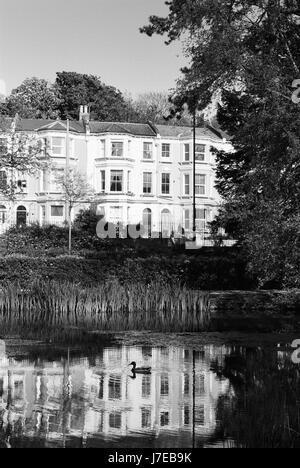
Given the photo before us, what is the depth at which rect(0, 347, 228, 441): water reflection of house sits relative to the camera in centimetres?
911

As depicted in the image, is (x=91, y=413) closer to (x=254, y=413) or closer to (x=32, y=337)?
(x=254, y=413)

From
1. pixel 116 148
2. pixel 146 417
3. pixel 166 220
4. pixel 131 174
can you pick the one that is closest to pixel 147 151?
pixel 131 174

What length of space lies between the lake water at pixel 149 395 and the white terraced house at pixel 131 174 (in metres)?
38.7

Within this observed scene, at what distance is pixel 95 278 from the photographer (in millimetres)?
26625

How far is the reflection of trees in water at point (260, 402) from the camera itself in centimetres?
877

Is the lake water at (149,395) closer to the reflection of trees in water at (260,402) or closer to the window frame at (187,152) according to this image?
the reflection of trees in water at (260,402)

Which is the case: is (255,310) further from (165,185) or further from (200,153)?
(200,153)

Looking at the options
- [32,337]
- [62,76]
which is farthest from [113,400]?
[62,76]

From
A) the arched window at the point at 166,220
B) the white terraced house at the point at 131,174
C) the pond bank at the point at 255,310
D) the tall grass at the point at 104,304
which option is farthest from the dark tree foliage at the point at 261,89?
the arched window at the point at 166,220

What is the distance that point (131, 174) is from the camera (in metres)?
56.5

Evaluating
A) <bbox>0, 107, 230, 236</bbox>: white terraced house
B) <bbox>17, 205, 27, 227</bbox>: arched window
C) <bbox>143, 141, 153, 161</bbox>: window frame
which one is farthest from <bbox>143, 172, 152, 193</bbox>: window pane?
<bbox>17, 205, 27, 227</bbox>: arched window

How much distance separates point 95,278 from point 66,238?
13.0 m

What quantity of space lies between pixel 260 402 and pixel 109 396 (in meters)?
2.22

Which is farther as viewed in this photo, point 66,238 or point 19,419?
point 66,238
